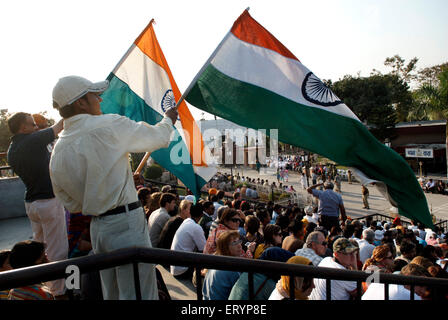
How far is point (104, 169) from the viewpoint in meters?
2.00

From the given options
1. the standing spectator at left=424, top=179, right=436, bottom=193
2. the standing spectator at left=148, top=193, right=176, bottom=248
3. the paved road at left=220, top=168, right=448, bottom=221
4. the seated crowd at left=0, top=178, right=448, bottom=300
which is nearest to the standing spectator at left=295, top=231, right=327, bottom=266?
the seated crowd at left=0, top=178, right=448, bottom=300

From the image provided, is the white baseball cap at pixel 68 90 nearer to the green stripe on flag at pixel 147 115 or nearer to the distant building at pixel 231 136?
the distant building at pixel 231 136

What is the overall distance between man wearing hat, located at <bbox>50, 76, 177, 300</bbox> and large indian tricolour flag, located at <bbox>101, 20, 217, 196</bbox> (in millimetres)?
2527

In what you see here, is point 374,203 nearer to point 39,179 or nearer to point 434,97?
point 434,97

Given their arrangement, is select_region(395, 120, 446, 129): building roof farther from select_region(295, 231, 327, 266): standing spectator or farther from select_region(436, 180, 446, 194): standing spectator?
select_region(295, 231, 327, 266): standing spectator

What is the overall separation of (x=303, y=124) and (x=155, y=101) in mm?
2220

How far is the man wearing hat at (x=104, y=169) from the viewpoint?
200cm

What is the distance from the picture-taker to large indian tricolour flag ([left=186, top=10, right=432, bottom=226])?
12.5 feet

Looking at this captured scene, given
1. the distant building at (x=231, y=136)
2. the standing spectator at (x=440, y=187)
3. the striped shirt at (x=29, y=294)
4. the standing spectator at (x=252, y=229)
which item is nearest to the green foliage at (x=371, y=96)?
the standing spectator at (x=440, y=187)

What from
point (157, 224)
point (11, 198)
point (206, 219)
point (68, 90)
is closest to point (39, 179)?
point (68, 90)

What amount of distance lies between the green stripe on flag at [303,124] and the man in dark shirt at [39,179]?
1.65 m

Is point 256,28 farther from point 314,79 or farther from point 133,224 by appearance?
point 133,224

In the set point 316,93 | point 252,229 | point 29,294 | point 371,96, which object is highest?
point 371,96

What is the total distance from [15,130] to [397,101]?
47.8 m
